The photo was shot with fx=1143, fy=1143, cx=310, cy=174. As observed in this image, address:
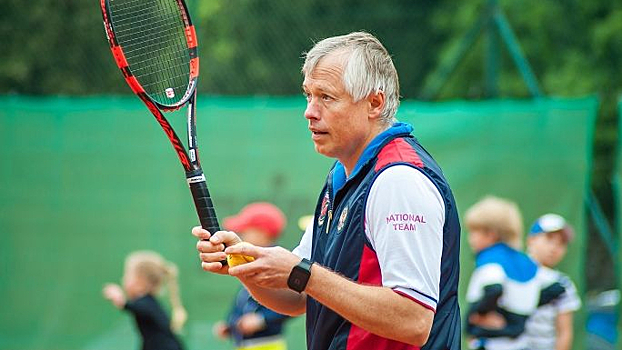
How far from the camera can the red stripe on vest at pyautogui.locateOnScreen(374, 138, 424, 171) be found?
3182 mm

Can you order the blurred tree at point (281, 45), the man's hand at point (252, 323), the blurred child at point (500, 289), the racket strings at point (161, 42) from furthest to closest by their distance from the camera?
the blurred tree at point (281, 45), the man's hand at point (252, 323), the blurred child at point (500, 289), the racket strings at point (161, 42)

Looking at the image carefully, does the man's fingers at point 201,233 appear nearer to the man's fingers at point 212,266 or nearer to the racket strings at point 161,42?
the man's fingers at point 212,266

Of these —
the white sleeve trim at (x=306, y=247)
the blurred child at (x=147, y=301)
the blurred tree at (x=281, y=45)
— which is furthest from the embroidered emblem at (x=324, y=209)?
the blurred tree at (x=281, y=45)

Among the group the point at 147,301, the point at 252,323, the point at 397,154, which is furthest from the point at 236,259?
the point at 147,301

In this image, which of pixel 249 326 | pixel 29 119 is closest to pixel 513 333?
pixel 249 326

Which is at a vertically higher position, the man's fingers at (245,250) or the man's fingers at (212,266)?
the man's fingers at (245,250)

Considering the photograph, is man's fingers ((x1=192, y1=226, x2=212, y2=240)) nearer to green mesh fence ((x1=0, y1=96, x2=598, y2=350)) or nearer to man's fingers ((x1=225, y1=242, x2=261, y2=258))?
man's fingers ((x1=225, y1=242, x2=261, y2=258))

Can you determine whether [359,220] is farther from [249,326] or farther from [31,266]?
[31,266]

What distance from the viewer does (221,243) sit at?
10.4ft

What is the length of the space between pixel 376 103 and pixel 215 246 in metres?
0.63

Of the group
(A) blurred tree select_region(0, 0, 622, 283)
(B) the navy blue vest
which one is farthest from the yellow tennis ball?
(A) blurred tree select_region(0, 0, 622, 283)

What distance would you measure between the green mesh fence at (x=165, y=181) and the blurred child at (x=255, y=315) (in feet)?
4.00

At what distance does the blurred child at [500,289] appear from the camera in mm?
6168

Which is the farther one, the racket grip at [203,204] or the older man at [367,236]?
the racket grip at [203,204]
